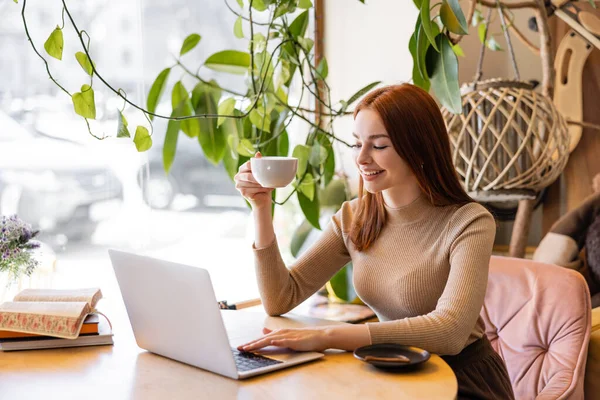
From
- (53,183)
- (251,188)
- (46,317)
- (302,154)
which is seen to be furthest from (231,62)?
(46,317)

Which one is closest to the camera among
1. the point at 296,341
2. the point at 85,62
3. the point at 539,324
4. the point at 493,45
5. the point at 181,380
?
the point at 181,380

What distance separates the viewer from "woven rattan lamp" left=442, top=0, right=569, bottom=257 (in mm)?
2344

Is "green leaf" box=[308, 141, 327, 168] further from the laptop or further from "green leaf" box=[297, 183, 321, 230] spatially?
the laptop

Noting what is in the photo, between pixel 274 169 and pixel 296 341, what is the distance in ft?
1.11

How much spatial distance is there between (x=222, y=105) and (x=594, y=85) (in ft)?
4.57

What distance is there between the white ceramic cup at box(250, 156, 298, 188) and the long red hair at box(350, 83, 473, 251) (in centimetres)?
29

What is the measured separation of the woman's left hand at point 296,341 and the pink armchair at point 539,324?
628 mm

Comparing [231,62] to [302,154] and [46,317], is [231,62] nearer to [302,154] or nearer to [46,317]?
[302,154]

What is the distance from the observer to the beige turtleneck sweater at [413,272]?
4.71 feet

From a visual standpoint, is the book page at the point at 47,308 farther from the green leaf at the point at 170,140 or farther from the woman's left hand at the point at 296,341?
the green leaf at the point at 170,140

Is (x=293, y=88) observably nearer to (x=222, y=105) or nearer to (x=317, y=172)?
(x=317, y=172)

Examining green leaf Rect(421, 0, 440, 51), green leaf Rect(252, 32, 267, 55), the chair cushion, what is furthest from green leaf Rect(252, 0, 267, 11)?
the chair cushion

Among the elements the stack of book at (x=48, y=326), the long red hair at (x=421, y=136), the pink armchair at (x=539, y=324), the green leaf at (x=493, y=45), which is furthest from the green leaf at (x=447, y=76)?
the stack of book at (x=48, y=326)

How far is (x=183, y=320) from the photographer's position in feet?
4.26
